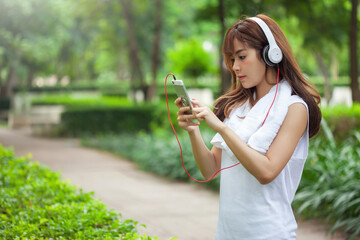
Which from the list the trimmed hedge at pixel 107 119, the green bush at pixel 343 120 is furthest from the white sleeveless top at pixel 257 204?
the trimmed hedge at pixel 107 119

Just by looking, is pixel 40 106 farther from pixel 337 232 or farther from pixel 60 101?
pixel 337 232

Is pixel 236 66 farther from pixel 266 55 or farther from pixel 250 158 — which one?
pixel 250 158

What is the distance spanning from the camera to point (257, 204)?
81.8 inches

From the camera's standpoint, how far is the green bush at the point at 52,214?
3.25 metres

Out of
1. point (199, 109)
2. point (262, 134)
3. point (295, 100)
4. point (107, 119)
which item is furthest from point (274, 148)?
point (107, 119)

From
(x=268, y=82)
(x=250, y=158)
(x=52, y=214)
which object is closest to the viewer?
(x=250, y=158)

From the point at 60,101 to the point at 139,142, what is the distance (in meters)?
13.8

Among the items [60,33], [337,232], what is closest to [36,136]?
[60,33]

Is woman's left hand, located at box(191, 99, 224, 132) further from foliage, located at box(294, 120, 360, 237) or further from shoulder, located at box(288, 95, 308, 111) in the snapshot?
foliage, located at box(294, 120, 360, 237)

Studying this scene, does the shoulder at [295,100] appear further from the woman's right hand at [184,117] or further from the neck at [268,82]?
the woman's right hand at [184,117]

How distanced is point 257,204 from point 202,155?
41 centimetres

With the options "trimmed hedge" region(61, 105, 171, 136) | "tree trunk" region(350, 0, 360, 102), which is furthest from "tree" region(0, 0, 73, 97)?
"tree trunk" region(350, 0, 360, 102)

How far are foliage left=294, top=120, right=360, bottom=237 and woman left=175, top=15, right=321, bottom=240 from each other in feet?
9.65

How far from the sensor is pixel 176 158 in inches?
369
